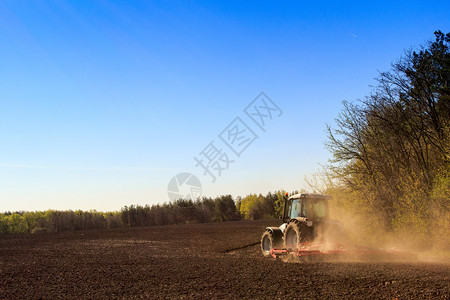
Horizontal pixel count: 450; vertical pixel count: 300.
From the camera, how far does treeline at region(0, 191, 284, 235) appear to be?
3180 centimetres

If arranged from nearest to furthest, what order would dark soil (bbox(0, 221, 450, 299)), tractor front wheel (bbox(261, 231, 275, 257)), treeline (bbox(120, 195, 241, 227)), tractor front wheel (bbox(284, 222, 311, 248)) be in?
dark soil (bbox(0, 221, 450, 299)) < tractor front wheel (bbox(284, 222, 311, 248)) < tractor front wheel (bbox(261, 231, 275, 257)) < treeline (bbox(120, 195, 241, 227))

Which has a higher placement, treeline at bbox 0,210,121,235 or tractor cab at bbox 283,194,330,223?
tractor cab at bbox 283,194,330,223

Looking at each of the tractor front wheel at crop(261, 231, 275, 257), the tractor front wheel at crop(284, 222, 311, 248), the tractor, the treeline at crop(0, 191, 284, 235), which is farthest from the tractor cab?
the treeline at crop(0, 191, 284, 235)

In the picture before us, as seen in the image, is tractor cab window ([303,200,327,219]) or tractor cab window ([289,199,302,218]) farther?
tractor cab window ([289,199,302,218])

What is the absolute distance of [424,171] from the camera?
14867mm

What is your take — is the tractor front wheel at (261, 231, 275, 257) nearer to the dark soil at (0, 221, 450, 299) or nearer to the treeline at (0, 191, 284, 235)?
the dark soil at (0, 221, 450, 299)

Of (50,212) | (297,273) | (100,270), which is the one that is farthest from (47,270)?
(50,212)

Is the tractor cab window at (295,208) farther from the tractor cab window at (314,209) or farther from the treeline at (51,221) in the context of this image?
the treeline at (51,221)

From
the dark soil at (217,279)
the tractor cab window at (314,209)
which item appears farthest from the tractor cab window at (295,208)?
the dark soil at (217,279)

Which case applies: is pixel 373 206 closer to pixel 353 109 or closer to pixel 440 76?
pixel 353 109

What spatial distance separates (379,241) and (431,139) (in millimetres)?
4921

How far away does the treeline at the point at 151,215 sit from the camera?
31.8 m

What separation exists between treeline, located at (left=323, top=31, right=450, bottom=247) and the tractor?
416 cm

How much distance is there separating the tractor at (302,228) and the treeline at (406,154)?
4158 millimetres
